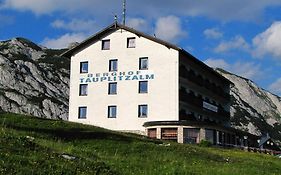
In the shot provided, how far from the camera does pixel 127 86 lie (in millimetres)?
63000

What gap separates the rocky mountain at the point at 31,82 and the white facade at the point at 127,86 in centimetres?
6520

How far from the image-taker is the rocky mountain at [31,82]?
13025 centimetres

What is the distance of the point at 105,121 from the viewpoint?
63.2 metres

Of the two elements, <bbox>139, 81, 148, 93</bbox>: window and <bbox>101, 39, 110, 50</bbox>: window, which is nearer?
<bbox>139, 81, 148, 93</bbox>: window

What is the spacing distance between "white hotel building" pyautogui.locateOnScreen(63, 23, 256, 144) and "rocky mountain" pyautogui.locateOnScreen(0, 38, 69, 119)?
65.0 m

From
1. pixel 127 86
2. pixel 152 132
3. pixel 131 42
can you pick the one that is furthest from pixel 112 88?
pixel 152 132

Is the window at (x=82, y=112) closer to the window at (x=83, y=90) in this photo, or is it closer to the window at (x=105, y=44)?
the window at (x=83, y=90)

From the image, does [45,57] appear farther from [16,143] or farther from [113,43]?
[16,143]

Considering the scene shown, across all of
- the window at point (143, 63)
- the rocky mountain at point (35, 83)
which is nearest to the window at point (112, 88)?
the window at point (143, 63)

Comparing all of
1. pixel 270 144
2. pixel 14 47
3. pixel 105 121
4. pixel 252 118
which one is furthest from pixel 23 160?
pixel 252 118

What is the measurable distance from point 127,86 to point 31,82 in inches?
3330

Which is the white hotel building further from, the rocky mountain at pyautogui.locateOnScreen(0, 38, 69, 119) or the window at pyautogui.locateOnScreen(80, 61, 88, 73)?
the rocky mountain at pyautogui.locateOnScreen(0, 38, 69, 119)

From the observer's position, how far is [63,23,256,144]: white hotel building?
200 feet

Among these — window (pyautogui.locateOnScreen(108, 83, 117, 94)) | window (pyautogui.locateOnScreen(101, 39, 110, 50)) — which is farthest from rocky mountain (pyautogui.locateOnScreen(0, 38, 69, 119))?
window (pyautogui.locateOnScreen(108, 83, 117, 94))
